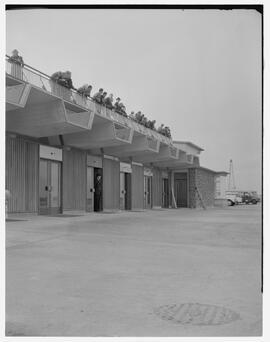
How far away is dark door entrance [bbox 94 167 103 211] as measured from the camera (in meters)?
22.5

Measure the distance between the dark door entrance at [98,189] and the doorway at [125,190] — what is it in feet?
11.1

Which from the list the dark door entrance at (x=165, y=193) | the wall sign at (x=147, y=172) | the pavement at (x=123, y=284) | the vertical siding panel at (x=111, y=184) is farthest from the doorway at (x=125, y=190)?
the pavement at (x=123, y=284)

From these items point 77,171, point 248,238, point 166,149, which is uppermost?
point 166,149

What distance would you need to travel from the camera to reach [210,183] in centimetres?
4109

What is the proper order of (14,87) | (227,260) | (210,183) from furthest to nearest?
(210,183) → (14,87) → (227,260)

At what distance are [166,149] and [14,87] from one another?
17147 millimetres

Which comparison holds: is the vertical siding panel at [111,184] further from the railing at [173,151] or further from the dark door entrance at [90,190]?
the railing at [173,151]

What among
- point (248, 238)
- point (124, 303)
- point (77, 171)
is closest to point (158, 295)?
point (124, 303)

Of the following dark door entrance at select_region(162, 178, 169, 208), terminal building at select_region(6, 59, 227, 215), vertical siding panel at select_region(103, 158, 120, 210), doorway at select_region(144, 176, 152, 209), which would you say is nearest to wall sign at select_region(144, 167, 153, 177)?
terminal building at select_region(6, 59, 227, 215)

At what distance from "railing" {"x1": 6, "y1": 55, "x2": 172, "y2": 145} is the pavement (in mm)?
5167

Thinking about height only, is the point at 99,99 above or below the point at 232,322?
above

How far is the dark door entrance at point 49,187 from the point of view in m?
17.4

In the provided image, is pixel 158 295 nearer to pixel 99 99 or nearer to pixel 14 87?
pixel 14 87

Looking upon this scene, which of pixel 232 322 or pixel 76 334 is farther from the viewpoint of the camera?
pixel 232 322
